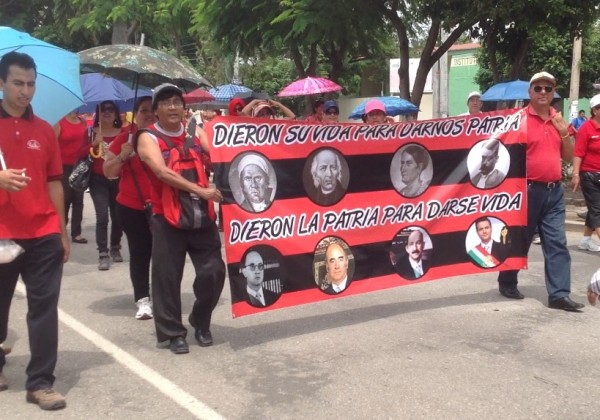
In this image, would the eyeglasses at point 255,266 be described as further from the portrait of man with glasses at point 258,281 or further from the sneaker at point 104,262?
the sneaker at point 104,262

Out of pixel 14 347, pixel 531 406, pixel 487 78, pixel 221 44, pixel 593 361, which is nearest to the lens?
pixel 531 406

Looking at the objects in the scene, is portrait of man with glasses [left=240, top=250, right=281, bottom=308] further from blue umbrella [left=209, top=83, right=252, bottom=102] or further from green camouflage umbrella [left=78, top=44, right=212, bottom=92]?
blue umbrella [left=209, top=83, right=252, bottom=102]

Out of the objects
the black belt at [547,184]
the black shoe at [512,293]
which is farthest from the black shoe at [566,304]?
the black belt at [547,184]

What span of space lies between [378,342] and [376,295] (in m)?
1.39

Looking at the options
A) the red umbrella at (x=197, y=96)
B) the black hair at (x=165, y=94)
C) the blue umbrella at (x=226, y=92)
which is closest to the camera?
the black hair at (x=165, y=94)

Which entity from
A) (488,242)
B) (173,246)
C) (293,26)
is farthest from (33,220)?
(293,26)

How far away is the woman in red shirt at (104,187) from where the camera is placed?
757 cm

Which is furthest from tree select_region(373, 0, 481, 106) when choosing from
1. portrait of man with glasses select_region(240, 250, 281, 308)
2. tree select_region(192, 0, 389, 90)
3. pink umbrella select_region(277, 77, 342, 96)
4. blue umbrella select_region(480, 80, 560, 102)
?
portrait of man with glasses select_region(240, 250, 281, 308)

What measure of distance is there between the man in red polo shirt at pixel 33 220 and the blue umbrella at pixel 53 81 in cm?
65

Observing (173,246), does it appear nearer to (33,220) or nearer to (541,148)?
(33,220)

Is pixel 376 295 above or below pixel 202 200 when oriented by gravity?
below

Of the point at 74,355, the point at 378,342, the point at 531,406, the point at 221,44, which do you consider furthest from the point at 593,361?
the point at 221,44

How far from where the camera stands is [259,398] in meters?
4.13

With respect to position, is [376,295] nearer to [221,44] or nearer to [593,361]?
[593,361]
